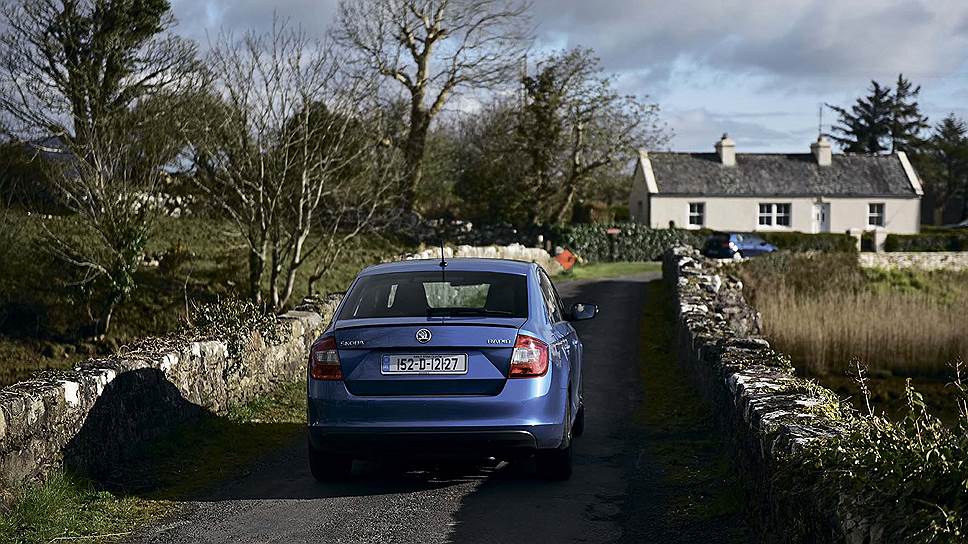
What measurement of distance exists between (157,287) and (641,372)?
22.4m

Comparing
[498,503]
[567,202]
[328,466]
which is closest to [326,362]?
[328,466]

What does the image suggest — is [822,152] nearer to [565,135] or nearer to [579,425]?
[565,135]

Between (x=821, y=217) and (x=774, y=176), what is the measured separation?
3.70 metres

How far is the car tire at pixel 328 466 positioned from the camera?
8.59 meters

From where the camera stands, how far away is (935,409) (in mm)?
20703

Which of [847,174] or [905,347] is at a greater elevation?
[847,174]

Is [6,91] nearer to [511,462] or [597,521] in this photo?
[511,462]

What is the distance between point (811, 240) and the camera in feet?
194

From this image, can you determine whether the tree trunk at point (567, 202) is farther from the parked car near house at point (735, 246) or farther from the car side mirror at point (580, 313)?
the car side mirror at point (580, 313)

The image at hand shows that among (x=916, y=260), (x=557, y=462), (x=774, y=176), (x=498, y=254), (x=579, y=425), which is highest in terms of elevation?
(x=774, y=176)

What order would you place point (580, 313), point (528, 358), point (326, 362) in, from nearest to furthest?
point (528, 358) < point (326, 362) < point (580, 313)

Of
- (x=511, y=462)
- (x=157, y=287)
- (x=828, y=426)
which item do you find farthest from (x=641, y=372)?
(x=157, y=287)

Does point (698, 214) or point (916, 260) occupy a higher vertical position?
point (698, 214)

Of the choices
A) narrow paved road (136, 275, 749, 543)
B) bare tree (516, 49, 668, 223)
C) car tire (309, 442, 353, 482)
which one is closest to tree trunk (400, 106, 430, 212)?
bare tree (516, 49, 668, 223)
